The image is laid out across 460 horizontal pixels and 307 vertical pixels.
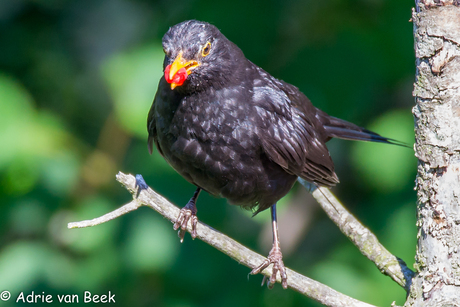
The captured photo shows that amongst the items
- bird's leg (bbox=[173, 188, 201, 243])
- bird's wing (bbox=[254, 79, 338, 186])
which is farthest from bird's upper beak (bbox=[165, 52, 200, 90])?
bird's leg (bbox=[173, 188, 201, 243])

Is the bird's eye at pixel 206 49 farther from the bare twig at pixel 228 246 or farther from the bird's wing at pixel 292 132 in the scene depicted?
the bare twig at pixel 228 246

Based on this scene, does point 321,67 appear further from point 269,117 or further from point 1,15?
point 1,15

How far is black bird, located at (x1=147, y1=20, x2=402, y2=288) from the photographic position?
3225 mm

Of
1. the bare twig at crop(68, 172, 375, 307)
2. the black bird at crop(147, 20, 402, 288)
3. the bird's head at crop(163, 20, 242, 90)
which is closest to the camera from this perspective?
the bare twig at crop(68, 172, 375, 307)

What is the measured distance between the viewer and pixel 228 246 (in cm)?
298

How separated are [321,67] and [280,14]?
0.60 m

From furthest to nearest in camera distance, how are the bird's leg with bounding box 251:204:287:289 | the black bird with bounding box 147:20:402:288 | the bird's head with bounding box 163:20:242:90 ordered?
the bird's leg with bounding box 251:204:287:289 → the black bird with bounding box 147:20:402:288 → the bird's head with bounding box 163:20:242:90

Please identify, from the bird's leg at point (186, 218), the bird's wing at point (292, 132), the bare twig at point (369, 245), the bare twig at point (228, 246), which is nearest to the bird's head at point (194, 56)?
the bird's wing at point (292, 132)

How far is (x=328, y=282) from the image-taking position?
14.7ft

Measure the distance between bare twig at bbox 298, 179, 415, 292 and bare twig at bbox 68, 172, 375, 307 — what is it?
1.26 ft

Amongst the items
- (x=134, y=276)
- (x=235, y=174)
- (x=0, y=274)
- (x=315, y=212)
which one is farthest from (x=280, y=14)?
(x=0, y=274)

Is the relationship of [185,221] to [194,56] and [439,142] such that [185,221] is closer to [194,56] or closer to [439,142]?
[194,56]

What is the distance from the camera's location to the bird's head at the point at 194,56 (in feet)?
10.2

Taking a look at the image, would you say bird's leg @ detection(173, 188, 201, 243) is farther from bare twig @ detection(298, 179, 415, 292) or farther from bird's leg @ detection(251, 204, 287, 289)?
bare twig @ detection(298, 179, 415, 292)
